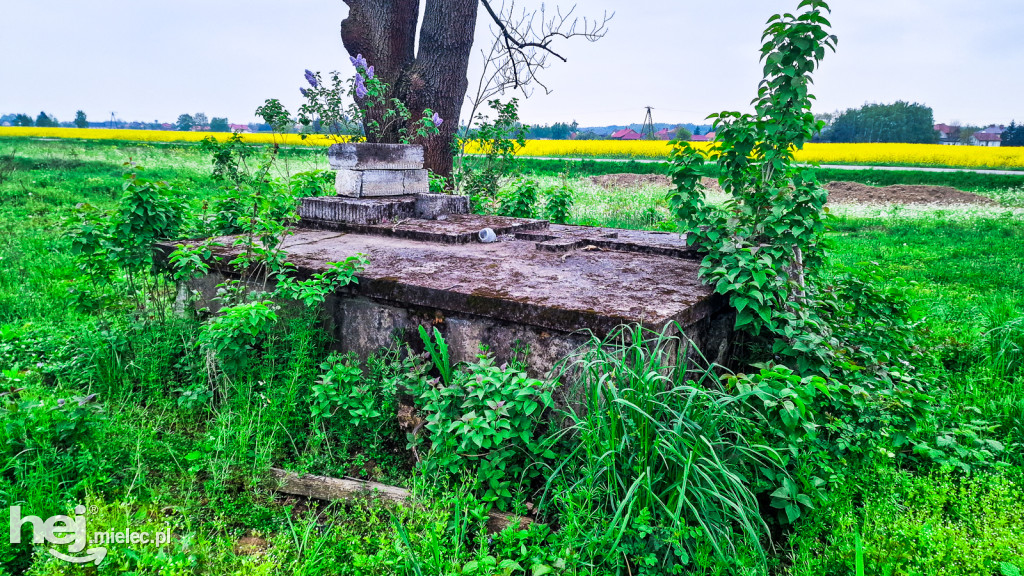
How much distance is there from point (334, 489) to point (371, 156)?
3492 millimetres

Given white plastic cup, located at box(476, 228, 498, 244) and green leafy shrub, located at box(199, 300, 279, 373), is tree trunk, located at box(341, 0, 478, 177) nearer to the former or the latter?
white plastic cup, located at box(476, 228, 498, 244)

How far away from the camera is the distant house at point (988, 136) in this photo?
5044 cm

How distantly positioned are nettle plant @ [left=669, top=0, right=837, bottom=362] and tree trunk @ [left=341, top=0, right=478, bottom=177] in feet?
15.8

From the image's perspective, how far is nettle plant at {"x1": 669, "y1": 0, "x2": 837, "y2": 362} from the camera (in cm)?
Answer: 323

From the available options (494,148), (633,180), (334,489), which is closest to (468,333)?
(334,489)

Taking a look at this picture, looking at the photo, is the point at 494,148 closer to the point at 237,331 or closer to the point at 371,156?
the point at 371,156

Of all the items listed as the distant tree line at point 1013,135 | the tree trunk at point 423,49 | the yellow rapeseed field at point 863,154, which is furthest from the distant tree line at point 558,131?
the tree trunk at point 423,49

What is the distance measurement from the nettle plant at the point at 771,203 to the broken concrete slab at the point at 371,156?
Result: 2.86m

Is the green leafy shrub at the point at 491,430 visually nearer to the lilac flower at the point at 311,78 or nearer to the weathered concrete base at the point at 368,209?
the weathered concrete base at the point at 368,209

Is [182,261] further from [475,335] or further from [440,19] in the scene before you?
[440,19]

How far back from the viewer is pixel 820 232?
365 cm


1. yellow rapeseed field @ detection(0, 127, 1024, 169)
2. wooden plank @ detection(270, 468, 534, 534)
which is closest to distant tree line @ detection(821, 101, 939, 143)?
yellow rapeseed field @ detection(0, 127, 1024, 169)

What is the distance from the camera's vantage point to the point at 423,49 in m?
8.00

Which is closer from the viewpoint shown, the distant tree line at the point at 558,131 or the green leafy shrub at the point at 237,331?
the green leafy shrub at the point at 237,331
